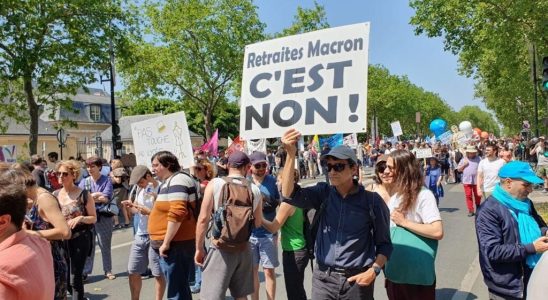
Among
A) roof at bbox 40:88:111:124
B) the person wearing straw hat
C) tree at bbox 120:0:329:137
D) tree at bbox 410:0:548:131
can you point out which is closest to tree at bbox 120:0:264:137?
tree at bbox 120:0:329:137

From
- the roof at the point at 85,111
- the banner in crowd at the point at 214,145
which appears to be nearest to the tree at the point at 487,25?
the banner in crowd at the point at 214,145

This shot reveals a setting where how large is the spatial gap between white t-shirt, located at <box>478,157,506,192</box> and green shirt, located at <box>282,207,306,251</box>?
221 inches

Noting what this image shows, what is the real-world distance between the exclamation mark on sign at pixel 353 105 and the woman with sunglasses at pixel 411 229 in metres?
0.51

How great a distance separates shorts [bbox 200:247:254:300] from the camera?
4.11 m

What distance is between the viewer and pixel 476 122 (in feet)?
520

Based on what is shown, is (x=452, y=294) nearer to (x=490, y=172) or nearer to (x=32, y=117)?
(x=490, y=172)

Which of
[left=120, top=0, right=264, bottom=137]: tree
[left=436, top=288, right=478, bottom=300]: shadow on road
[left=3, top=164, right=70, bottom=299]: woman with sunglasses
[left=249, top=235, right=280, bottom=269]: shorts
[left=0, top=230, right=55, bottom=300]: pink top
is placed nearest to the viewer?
[left=0, top=230, right=55, bottom=300]: pink top

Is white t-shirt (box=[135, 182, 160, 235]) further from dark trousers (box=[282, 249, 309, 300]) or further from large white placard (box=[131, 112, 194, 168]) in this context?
dark trousers (box=[282, 249, 309, 300])

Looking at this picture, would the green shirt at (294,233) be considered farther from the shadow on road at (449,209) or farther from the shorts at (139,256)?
the shadow on road at (449,209)

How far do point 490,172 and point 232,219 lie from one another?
6728 mm

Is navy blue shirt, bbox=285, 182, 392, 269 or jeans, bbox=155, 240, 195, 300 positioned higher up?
navy blue shirt, bbox=285, 182, 392, 269

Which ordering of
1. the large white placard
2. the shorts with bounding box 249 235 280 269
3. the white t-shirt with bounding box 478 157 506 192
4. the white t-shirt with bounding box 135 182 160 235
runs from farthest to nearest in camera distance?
the white t-shirt with bounding box 478 157 506 192, the large white placard, the white t-shirt with bounding box 135 182 160 235, the shorts with bounding box 249 235 280 269

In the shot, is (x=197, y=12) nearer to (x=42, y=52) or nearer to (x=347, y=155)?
(x=42, y=52)

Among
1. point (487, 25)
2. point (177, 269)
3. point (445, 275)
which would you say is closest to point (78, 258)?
point (177, 269)
